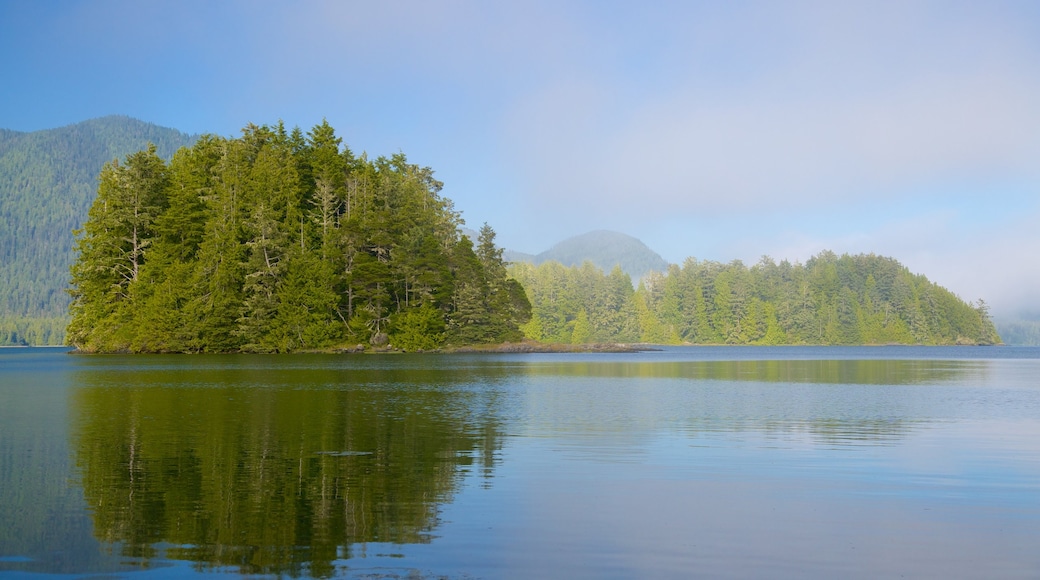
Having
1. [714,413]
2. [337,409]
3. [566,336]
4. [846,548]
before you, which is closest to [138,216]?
[337,409]

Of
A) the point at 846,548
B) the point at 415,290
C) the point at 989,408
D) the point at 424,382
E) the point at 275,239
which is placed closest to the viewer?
the point at 846,548

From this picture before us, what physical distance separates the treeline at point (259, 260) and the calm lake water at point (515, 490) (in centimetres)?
5895

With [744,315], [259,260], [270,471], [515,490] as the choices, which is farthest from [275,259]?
[744,315]

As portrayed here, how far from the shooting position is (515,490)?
14484mm

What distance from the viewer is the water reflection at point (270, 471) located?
422 inches

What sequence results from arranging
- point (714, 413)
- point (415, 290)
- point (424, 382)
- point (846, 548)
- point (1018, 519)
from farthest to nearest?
point (415, 290) < point (424, 382) < point (714, 413) < point (1018, 519) < point (846, 548)

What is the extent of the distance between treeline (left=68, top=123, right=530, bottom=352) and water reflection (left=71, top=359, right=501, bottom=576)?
2249 inches

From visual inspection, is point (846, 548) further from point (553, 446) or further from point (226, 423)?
point (226, 423)

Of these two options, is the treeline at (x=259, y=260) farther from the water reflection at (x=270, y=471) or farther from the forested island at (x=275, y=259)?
the water reflection at (x=270, y=471)

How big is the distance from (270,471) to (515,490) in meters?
5.16

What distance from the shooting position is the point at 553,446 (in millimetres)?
20531

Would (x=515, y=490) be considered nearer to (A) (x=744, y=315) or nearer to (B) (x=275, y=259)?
(B) (x=275, y=259)

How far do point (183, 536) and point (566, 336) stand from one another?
171789 mm

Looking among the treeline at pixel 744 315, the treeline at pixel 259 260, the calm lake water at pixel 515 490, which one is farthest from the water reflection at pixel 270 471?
the treeline at pixel 744 315
